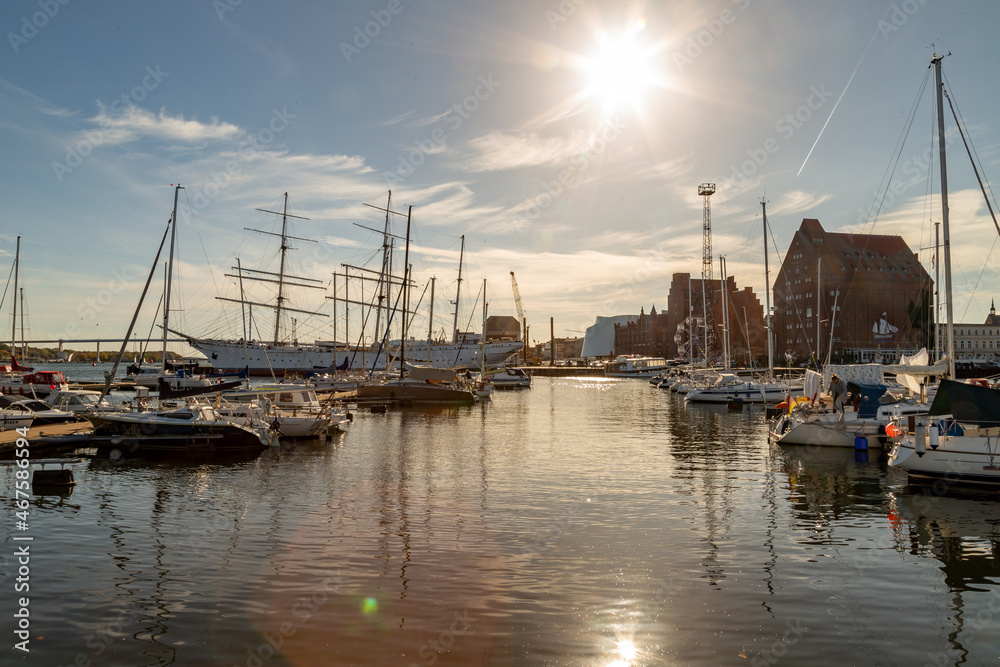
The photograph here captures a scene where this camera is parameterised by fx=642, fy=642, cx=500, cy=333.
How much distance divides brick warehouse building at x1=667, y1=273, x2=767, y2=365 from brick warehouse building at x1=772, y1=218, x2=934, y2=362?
713 inches

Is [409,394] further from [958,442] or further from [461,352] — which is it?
[461,352]

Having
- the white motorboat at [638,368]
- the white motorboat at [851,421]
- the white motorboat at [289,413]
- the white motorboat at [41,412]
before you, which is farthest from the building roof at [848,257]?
the white motorboat at [41,412]

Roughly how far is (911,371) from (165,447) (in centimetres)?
3522

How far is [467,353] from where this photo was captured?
152m

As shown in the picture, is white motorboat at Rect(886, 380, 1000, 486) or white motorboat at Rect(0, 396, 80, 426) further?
white motorboat at Rect(0, 396, 80, 426)

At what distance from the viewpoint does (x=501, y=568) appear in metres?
12.8

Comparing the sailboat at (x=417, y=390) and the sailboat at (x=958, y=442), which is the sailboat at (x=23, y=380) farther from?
the sailboat at (x=958, y=442)

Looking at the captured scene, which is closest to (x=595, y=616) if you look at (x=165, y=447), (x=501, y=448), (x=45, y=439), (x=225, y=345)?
(x=501, y=448)

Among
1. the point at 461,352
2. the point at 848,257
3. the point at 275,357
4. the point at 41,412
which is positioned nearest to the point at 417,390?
the point at 41,412

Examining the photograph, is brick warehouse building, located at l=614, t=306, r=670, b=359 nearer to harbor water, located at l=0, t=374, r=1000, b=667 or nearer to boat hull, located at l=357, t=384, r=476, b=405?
boat hull, located at l=357, t=384, r=476, b=405

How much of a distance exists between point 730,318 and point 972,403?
15498cm

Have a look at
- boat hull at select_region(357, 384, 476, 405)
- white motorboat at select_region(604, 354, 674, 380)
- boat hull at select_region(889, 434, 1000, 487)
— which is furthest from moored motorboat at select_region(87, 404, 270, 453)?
white motorboat at select_region(604, 354, 674, 380)

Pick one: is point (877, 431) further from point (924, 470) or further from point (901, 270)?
point (901, 270)

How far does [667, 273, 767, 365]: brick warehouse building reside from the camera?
15425cm
